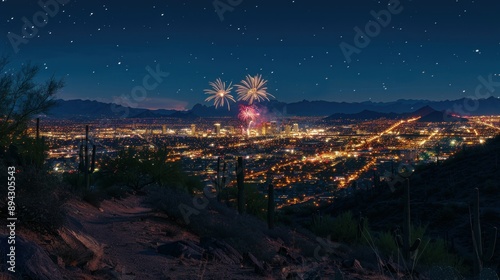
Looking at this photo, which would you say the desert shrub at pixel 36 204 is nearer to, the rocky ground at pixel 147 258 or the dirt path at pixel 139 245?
the rocky ground at pixel 147 258

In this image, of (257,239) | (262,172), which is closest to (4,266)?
(257,239)

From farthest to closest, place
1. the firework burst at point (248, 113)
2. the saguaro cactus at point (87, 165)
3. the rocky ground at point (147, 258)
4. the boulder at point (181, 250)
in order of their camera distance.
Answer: the firework burst at point (248, 113) < the saguaro cactus at point (87, 165) < the boulder at point (181, 250) < the rocky ground at point (147, 258)

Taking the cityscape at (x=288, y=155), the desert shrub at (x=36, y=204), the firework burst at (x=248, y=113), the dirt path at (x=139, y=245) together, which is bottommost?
the cityscape at (x=288, y=155)

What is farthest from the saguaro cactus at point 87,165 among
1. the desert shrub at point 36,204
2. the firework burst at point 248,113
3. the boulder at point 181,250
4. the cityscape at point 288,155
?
the firework burst at point 248,113

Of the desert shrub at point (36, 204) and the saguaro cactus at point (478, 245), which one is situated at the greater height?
the desert shrub at point (36, 204)

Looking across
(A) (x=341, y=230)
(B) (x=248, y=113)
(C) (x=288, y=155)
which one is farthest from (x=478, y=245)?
(C) (x=288, y=155)

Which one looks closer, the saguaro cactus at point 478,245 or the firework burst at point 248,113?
the saguaro cactus at point 478,245

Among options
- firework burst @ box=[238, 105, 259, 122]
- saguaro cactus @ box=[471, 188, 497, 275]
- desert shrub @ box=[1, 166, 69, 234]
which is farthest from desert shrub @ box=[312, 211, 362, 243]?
firework burst @ box=[238, 105, 259, 122]

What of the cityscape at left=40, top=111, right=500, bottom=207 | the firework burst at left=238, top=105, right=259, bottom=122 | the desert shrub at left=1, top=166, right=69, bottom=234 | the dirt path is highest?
the firework burst at left=238, top=105, right=259, bottom=122

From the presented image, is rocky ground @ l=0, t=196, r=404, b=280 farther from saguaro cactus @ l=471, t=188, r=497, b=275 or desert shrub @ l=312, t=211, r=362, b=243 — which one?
desert shrub @ l=312, t=211, r=362, b=243

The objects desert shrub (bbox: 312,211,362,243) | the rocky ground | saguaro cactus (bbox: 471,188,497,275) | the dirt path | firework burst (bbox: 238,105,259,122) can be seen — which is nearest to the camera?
the rocky ground

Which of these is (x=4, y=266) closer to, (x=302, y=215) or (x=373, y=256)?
(x=373, y=256)
